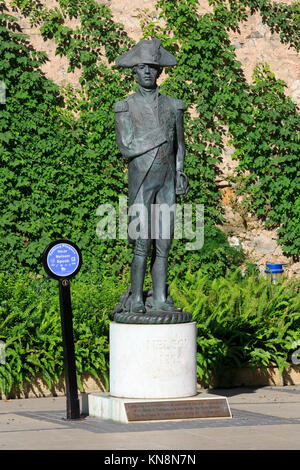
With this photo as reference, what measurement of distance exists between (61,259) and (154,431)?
1661 mm

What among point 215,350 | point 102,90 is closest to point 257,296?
point 215,350

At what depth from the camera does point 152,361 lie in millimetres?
7105

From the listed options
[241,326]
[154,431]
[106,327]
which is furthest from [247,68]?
[154,431]

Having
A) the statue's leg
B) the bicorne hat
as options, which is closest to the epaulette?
the bicorne hat

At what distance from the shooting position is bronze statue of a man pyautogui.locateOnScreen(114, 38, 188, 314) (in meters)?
7.42

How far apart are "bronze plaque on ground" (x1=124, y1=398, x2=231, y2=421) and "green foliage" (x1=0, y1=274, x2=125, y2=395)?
1813mm

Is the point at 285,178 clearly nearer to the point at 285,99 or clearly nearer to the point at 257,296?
the point at 285,99

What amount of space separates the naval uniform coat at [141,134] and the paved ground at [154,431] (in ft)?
6.35

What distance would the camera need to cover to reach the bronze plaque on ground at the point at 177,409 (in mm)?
6930

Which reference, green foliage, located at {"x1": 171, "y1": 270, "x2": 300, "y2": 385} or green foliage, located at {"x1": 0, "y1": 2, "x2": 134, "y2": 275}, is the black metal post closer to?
green foliage, located at {"x1": 171, "y1": 270, "x2": 300, "y2": 385}

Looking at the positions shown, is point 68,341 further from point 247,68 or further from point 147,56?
point 247,68

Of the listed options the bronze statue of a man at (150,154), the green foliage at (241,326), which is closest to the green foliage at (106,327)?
the green foliage at (241,326)

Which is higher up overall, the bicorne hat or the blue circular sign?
the bicorne hat
